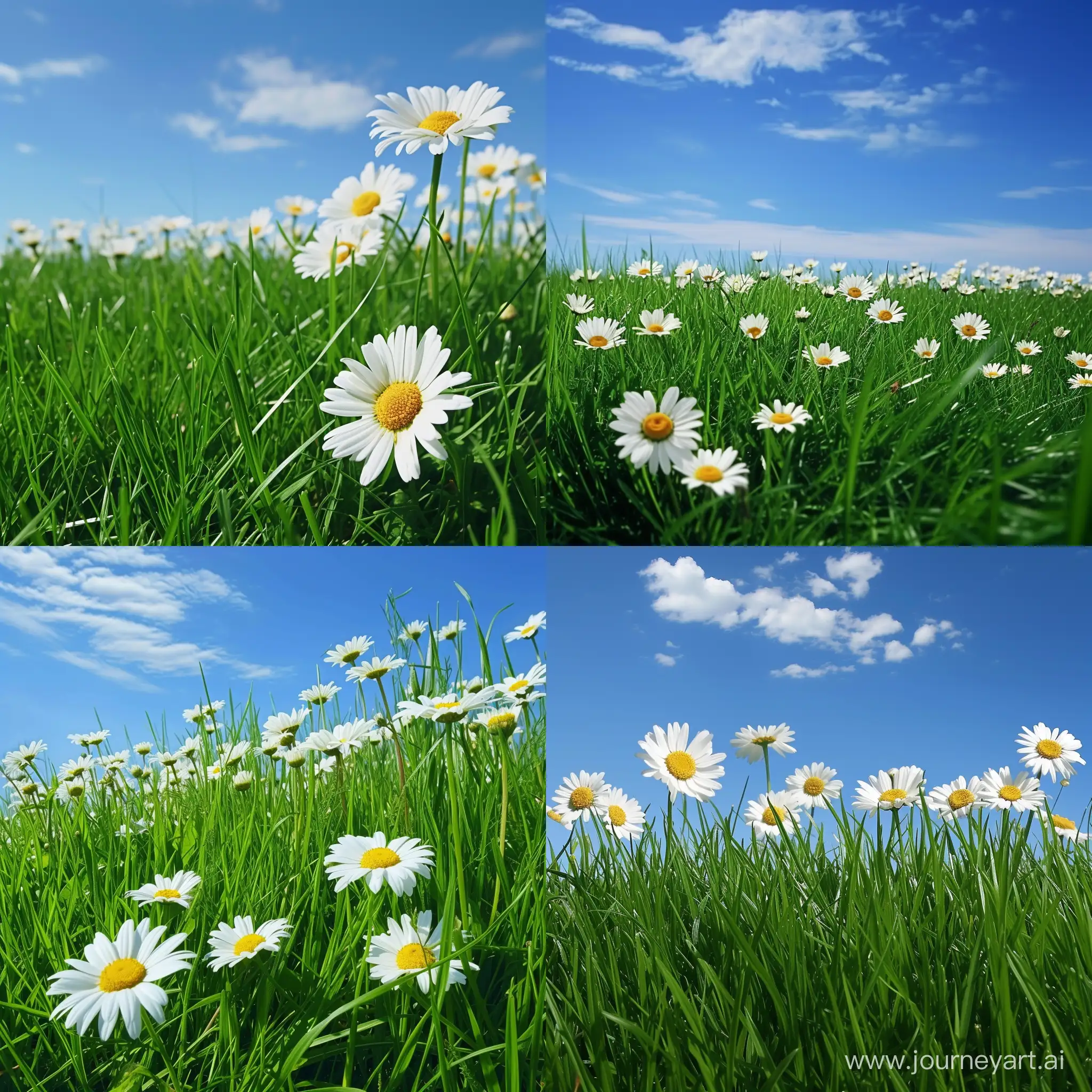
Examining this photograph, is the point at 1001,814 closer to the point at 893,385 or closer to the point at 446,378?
the point at 893,385

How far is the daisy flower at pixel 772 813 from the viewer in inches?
36.6

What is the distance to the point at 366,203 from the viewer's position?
3.01 feet

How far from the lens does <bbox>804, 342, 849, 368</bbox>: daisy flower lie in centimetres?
85

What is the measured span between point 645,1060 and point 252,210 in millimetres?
1210

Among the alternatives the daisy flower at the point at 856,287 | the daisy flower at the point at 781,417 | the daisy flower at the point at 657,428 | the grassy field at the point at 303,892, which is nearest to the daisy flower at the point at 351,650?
the grassy field at the point at 303,892

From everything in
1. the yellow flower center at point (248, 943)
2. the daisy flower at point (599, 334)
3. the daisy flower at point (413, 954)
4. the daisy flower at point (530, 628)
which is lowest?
the yellow flower center at point (248, 943)

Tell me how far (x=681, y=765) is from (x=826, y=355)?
0.47 metres

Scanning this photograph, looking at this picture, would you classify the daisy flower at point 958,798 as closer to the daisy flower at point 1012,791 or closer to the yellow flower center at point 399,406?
the daisy flower at point 1012,791

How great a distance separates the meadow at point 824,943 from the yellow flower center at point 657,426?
13.8 inches

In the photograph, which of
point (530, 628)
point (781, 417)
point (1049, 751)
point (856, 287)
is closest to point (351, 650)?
point (530, 628)

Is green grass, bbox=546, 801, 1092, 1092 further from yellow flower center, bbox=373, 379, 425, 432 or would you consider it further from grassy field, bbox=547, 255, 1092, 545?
yellow flower center, bbox=373, 379, 425, 432

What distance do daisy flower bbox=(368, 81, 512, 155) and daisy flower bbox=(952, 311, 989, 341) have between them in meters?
0.54

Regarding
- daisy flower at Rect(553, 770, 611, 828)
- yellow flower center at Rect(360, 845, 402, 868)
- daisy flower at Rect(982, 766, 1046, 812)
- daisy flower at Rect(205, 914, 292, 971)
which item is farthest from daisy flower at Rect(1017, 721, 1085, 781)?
daisy flower at Rect(205, 914, 292, 971)

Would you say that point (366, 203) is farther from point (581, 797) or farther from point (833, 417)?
point (581, 797)
